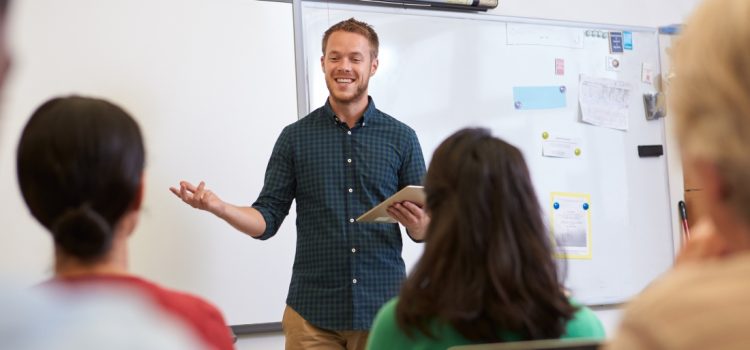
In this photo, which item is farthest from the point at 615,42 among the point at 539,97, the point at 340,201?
the point at 340,201

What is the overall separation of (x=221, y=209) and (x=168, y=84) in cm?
78

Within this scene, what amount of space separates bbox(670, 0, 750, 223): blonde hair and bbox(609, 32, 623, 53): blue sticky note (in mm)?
3496

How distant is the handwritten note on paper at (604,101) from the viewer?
4.08m

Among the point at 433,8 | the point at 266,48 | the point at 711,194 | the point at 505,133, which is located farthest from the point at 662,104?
the point at 711,194

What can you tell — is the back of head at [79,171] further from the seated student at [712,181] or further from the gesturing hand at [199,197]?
the gesturing hand at [199,197]

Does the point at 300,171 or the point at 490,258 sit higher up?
the point at 300,171

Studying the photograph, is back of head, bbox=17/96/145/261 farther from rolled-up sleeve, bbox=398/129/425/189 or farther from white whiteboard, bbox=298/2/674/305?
white whiteboard, bbox=298/2/674/305

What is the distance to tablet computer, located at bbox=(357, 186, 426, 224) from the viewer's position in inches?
91.0

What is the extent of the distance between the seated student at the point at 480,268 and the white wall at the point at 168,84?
1.66 metres

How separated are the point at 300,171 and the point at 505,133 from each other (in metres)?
1.40

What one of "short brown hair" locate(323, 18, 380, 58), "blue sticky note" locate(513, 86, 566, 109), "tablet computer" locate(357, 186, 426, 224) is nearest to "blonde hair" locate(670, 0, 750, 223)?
"tablet computer" locate(357, 186, 426, 224)

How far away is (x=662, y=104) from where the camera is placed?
167 inches

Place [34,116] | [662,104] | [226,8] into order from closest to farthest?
1. [34,116]
2. [226,8]
3. [662,104]

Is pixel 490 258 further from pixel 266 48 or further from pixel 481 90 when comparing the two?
pixel 481 90
